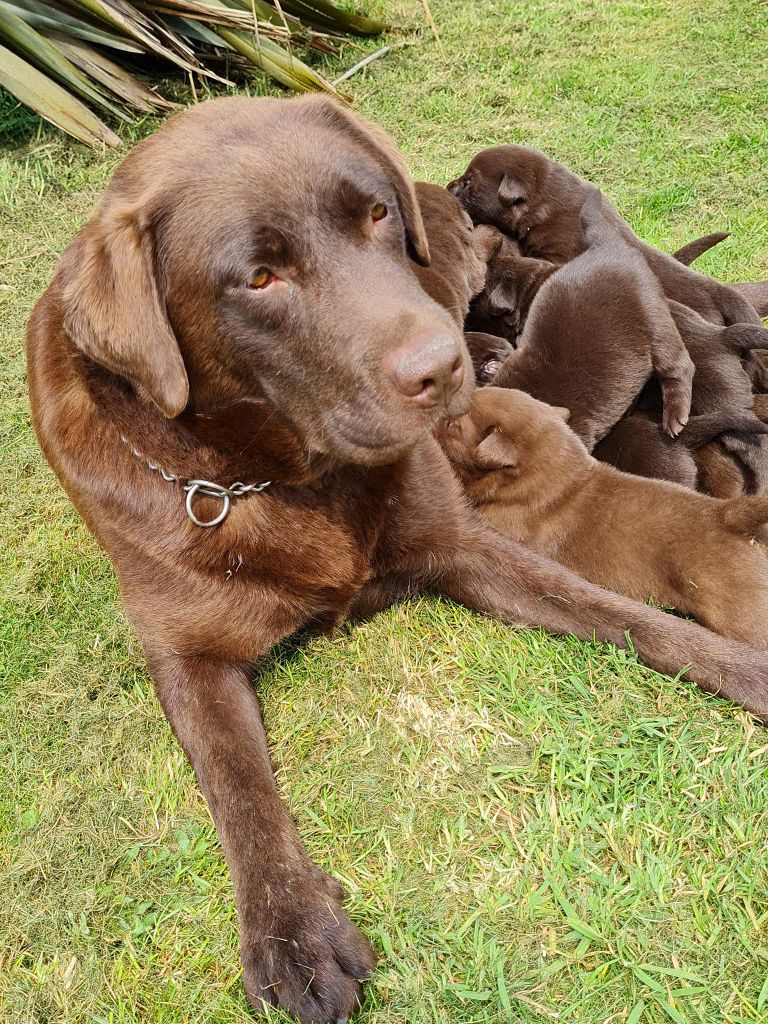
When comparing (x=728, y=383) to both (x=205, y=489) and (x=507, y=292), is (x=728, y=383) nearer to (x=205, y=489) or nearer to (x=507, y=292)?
(x=507, y=292)

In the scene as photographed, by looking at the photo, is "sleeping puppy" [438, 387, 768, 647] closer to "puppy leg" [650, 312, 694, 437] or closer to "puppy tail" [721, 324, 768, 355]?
"puppy leg" [650, 312, 694, 437]

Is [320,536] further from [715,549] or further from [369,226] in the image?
[715,549]

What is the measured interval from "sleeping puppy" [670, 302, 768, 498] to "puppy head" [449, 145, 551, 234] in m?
1.51

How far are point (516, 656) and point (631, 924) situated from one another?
929 mm

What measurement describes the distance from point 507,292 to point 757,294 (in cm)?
122

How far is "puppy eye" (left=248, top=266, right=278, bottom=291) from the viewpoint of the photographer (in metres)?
2.26

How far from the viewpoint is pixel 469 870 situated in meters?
2.38

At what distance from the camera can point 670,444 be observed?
3578 mm

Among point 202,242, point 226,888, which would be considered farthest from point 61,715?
point 202,242

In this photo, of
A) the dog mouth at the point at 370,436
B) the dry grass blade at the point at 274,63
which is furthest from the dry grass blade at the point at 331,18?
the dog mouth at the point at 370,436

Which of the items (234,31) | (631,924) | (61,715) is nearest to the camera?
(631,924)

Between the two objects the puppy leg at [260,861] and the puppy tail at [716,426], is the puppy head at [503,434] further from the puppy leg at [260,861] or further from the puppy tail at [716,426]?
the puppy leg at [260,861]

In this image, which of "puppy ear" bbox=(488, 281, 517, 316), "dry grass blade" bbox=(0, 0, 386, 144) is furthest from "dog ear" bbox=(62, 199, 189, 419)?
"dry grass blade" bbox=(0, 0, 386, 144)

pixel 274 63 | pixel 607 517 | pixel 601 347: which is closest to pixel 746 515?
pixel 607 517
